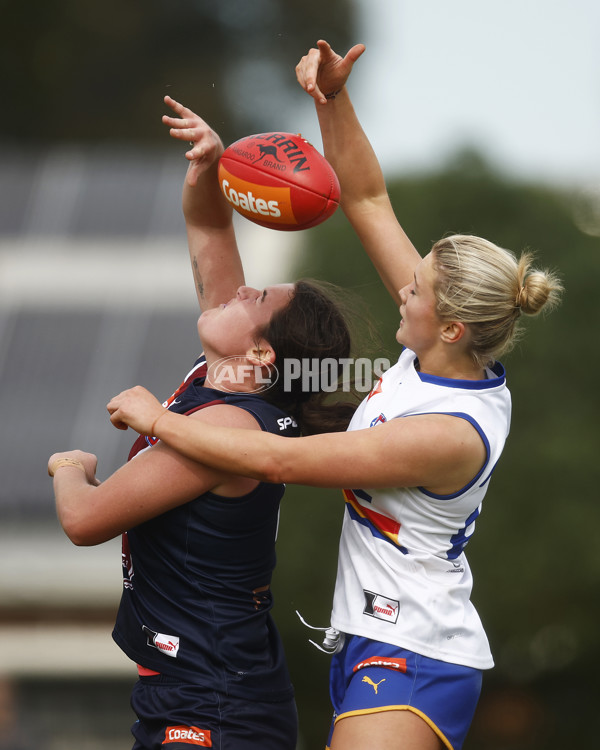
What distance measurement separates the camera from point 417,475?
6.07 feet

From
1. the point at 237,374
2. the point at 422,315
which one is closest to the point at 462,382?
the point at 422,315

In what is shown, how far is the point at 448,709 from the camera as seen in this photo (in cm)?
192

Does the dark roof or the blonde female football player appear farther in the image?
the dark roof

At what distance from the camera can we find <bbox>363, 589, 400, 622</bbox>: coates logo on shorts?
193cm

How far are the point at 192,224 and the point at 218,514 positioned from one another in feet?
2.87

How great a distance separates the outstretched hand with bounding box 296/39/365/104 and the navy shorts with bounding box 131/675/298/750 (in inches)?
58.5

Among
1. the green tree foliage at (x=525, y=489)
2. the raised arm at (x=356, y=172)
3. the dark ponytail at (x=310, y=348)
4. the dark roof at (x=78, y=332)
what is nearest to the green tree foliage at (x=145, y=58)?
the dark roof at (x=78, y=332)

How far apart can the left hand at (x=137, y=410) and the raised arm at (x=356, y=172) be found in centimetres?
77

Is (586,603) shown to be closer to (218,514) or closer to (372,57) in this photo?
(218,514)

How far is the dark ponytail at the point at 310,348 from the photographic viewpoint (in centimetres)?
206

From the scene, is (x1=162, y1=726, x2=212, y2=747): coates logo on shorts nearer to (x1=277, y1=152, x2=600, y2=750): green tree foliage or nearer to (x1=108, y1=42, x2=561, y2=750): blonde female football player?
(x1=108, y1=42, x2=561, y2=750): blonde female football player

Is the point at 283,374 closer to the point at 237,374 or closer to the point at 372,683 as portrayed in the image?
the point at 237,374

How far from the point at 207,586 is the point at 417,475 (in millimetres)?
548

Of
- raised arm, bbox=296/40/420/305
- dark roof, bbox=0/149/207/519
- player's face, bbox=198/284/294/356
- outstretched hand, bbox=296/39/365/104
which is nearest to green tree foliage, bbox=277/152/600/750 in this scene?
dark roof, bbox=0/149/207/519
